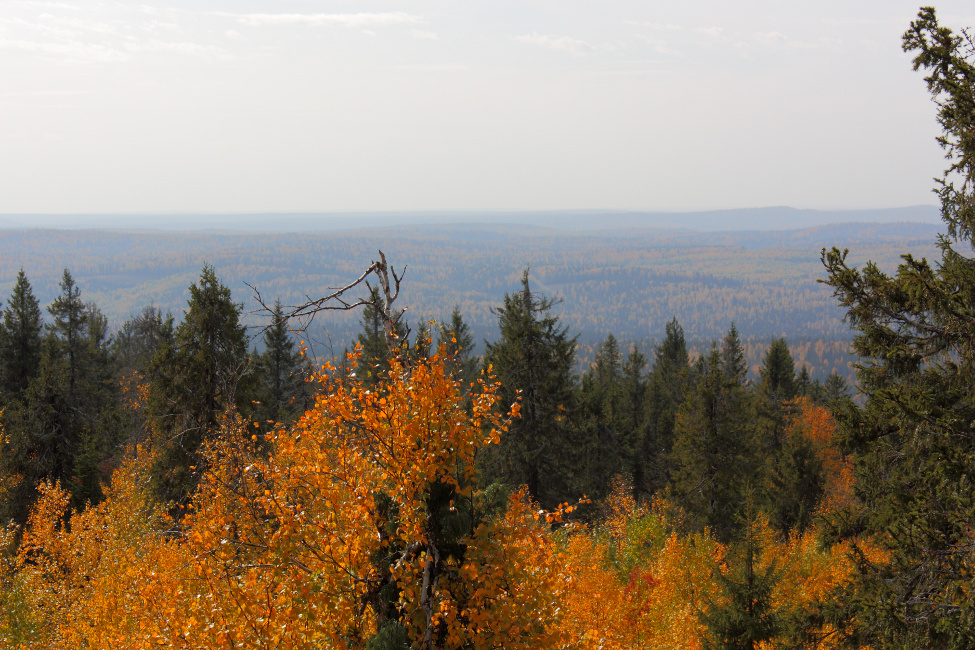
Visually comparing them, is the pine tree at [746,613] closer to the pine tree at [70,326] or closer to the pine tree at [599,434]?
the pine tree at [599,434]

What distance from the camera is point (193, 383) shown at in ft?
70.9

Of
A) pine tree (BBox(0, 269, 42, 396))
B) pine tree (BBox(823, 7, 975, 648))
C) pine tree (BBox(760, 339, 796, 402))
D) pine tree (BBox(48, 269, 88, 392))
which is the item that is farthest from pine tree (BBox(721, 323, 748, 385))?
pine tree (BBox(0, 269, 42, 396))

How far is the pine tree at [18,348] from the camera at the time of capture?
32656mm

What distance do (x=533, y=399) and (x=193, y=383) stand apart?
1442cm

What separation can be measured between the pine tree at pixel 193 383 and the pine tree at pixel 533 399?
11.5m

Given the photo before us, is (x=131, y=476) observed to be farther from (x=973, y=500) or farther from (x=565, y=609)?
(x=973, y=500)

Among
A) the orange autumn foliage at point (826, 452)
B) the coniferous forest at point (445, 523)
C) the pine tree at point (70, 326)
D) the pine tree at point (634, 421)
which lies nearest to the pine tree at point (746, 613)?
the coniferous forest at point (445, 523)

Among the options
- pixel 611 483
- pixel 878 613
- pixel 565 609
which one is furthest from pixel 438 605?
pixel 611 483

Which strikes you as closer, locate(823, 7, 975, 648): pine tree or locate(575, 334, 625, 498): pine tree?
locate(823, 7, 975, 648): pine tree

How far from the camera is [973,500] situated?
23.2 feet

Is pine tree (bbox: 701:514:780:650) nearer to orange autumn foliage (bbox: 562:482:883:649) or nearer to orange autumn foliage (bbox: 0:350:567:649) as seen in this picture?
orange autumn foliage (bbox: 562:482:883:649)

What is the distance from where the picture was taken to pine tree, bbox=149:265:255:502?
2147 cm

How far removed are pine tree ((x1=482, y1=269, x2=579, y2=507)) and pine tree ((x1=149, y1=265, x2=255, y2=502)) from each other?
11.5 metres

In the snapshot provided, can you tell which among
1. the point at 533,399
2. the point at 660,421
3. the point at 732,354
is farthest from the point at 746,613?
the point at 732,354
